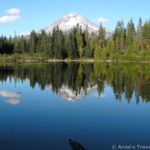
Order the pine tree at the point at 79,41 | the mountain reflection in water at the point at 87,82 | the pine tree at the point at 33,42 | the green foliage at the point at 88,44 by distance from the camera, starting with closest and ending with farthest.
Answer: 1. the mountain reflection in water at the point at 87,82
2. the green foliage at the point at 88,44
3. the pine tree at the point at 79,41
4. the pine tree at the point at 33,42

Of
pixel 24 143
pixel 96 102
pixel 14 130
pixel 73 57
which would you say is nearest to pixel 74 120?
pixel 14 130

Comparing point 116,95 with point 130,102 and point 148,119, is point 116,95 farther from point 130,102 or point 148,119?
point 148,119

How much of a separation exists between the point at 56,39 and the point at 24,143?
448 feet

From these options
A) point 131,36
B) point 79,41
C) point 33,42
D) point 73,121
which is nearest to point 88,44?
point 79,41

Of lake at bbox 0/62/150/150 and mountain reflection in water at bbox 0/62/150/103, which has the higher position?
mountain reflection in water at bbox 0/62/150/103

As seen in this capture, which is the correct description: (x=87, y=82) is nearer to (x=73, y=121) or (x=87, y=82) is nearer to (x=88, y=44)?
(x=73, y=121)

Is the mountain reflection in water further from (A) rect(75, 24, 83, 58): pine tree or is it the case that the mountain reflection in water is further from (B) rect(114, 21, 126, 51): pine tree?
(A) rect(75, 24, 83, 58): pine tree

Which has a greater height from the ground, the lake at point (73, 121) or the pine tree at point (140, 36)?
the pine tree at point (140, 36)

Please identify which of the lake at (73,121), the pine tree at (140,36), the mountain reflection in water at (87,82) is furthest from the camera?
the pine tree at (140,36)

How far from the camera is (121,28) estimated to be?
150m

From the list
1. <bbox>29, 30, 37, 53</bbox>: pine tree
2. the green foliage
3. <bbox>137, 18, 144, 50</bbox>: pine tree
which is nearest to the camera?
the green foliage

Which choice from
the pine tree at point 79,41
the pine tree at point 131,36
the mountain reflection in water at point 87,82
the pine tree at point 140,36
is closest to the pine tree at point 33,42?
the pine tree at point 79,41

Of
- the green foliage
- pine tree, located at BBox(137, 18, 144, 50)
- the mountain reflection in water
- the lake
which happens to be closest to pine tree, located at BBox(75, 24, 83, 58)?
the green foliage

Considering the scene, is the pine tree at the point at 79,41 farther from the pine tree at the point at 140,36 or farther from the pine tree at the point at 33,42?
the pine tree at the point at 140,36
